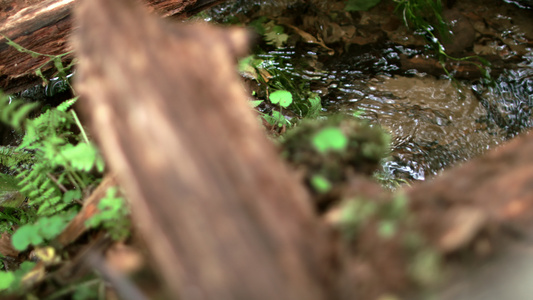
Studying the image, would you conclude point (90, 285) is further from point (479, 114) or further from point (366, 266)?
point (479, 114)

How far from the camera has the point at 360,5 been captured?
171 inches

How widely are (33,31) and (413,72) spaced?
329cm

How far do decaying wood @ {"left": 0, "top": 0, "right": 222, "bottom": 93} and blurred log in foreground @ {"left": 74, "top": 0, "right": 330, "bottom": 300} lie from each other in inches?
Answer: 80.7

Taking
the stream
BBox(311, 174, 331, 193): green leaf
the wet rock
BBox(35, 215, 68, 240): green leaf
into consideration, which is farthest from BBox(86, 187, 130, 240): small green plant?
the wet rock

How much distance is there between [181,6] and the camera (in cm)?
350

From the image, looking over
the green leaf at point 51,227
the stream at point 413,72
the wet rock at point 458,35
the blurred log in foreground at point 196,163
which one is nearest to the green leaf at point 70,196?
the green leaf at point 51,227

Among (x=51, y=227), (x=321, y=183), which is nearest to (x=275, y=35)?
(x=51, y=227)

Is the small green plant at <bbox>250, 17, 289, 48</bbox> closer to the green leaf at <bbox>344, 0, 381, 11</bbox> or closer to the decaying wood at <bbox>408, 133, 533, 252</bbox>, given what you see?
the green leaf at <bbox>344, 0, 381, 11</bbox>

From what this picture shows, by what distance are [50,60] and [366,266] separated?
2.95 m

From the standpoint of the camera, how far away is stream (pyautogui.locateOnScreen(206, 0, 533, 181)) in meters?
3.44

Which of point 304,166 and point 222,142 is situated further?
point 304,166

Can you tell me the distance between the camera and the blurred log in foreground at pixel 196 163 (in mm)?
1178

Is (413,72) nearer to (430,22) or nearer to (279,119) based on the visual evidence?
(430,22)

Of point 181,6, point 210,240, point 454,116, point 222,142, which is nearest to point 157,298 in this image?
point 210,240
